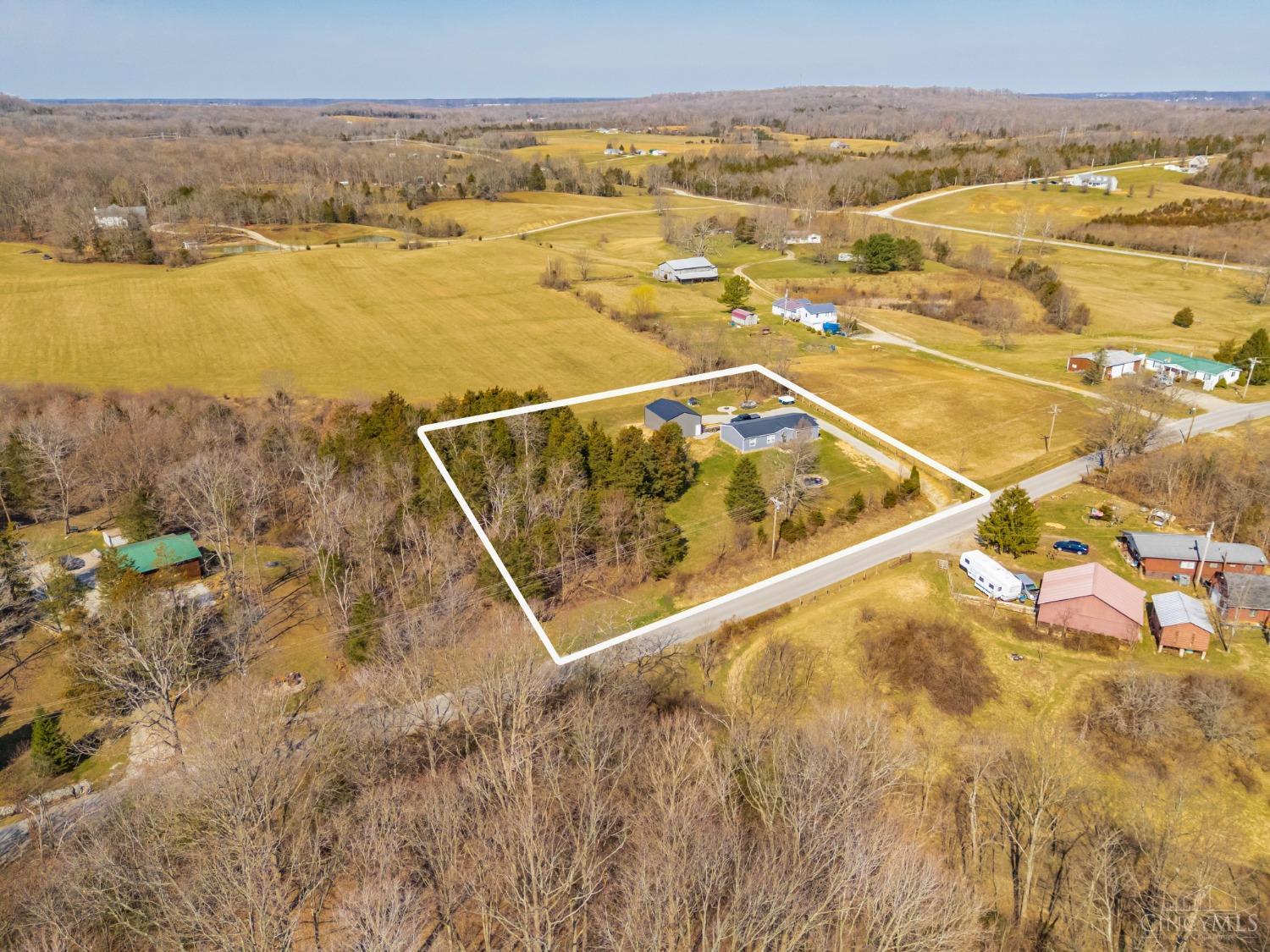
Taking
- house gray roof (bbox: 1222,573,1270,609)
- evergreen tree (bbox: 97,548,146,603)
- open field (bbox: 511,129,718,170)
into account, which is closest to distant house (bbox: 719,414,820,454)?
house gray roof (bbox: 1222,573,1270,609)

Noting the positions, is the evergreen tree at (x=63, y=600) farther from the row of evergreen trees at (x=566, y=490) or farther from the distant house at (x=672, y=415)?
the distant house at (x=672, y=415)

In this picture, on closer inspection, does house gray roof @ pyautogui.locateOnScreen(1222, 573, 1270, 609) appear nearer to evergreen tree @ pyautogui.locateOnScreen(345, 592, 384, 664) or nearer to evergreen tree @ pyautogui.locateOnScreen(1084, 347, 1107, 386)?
evergreen tree @ pyautogui.locateOnScreen(1084, 347, 1107, 386)

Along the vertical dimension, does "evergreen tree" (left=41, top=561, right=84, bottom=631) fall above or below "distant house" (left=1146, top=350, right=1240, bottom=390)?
below

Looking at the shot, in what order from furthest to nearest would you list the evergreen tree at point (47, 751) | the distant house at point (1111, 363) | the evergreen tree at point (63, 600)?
the distant house at point (1111, 363) < the evergreen tree at point (63, 600) < the evergreen tree at point (47, 751)

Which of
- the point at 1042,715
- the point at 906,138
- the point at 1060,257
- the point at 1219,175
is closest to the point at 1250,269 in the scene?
the point at 1060,257

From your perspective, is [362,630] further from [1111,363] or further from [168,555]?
[1111,363]

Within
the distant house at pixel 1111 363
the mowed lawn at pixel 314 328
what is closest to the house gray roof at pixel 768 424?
the mowed lawn at pixel 314 328

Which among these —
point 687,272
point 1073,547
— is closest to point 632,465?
point 1073,547
